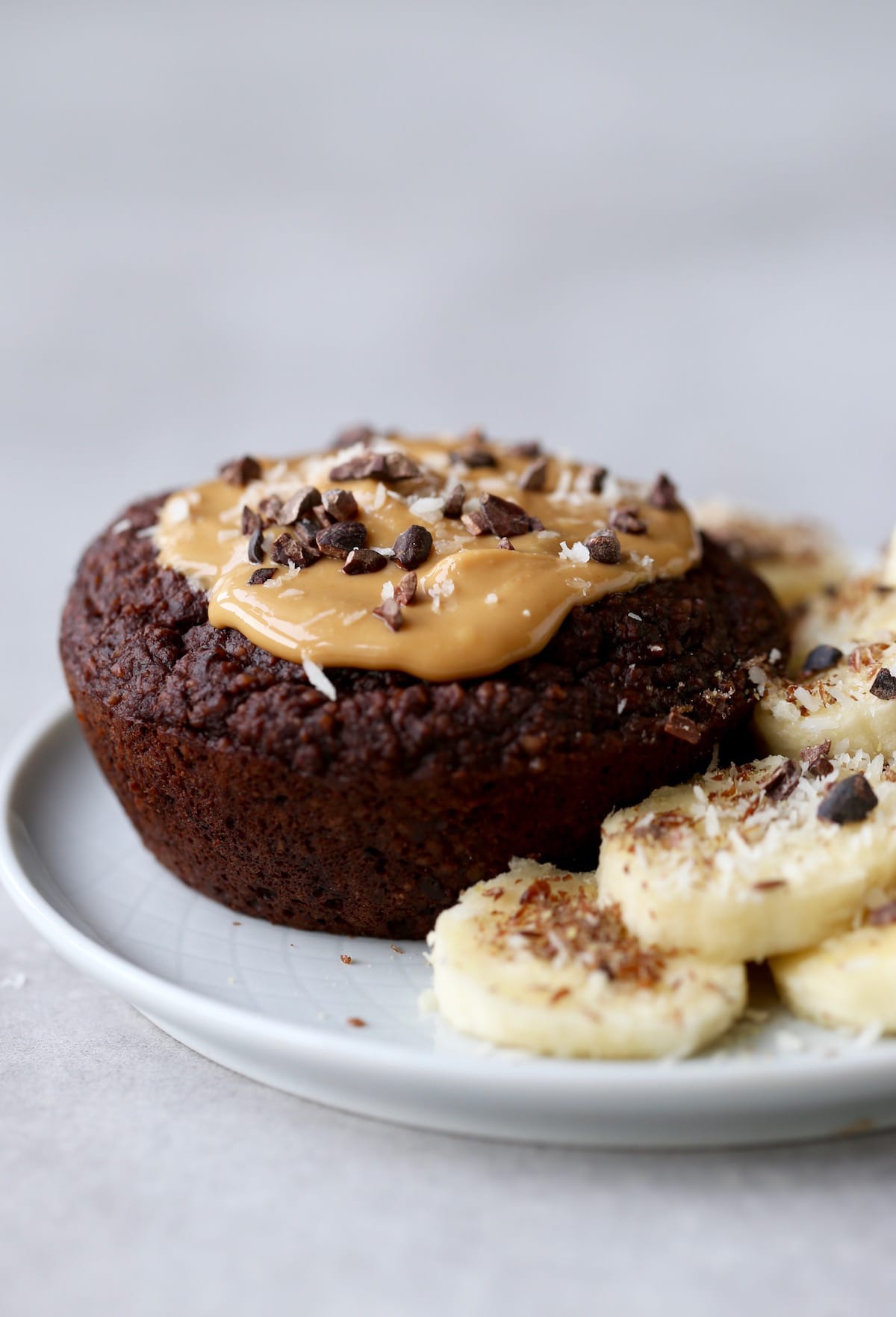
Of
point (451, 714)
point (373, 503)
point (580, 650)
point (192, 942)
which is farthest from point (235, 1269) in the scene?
point (373, 503)

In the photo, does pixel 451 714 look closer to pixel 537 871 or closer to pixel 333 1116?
pixel 537 871

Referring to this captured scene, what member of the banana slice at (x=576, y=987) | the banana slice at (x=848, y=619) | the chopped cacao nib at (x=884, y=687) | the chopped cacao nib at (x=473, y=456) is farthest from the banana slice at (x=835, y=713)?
the chopped cacao nib at (x=473, y=456)

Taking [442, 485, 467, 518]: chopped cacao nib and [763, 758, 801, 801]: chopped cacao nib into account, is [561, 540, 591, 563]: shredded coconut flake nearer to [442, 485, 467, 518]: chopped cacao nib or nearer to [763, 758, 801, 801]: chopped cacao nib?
[442, 485, 467, 518]: chopped cacao nib

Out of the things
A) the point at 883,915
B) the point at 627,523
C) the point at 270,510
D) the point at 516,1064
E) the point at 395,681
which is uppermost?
the point at 270,510

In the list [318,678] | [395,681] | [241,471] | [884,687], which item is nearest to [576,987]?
[395,681]

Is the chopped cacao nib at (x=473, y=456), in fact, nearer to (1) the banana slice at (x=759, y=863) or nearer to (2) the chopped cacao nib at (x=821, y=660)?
(2) the chopped cacao nib at (x=821, y=660)

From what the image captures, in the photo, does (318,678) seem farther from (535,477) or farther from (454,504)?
(535,477)
